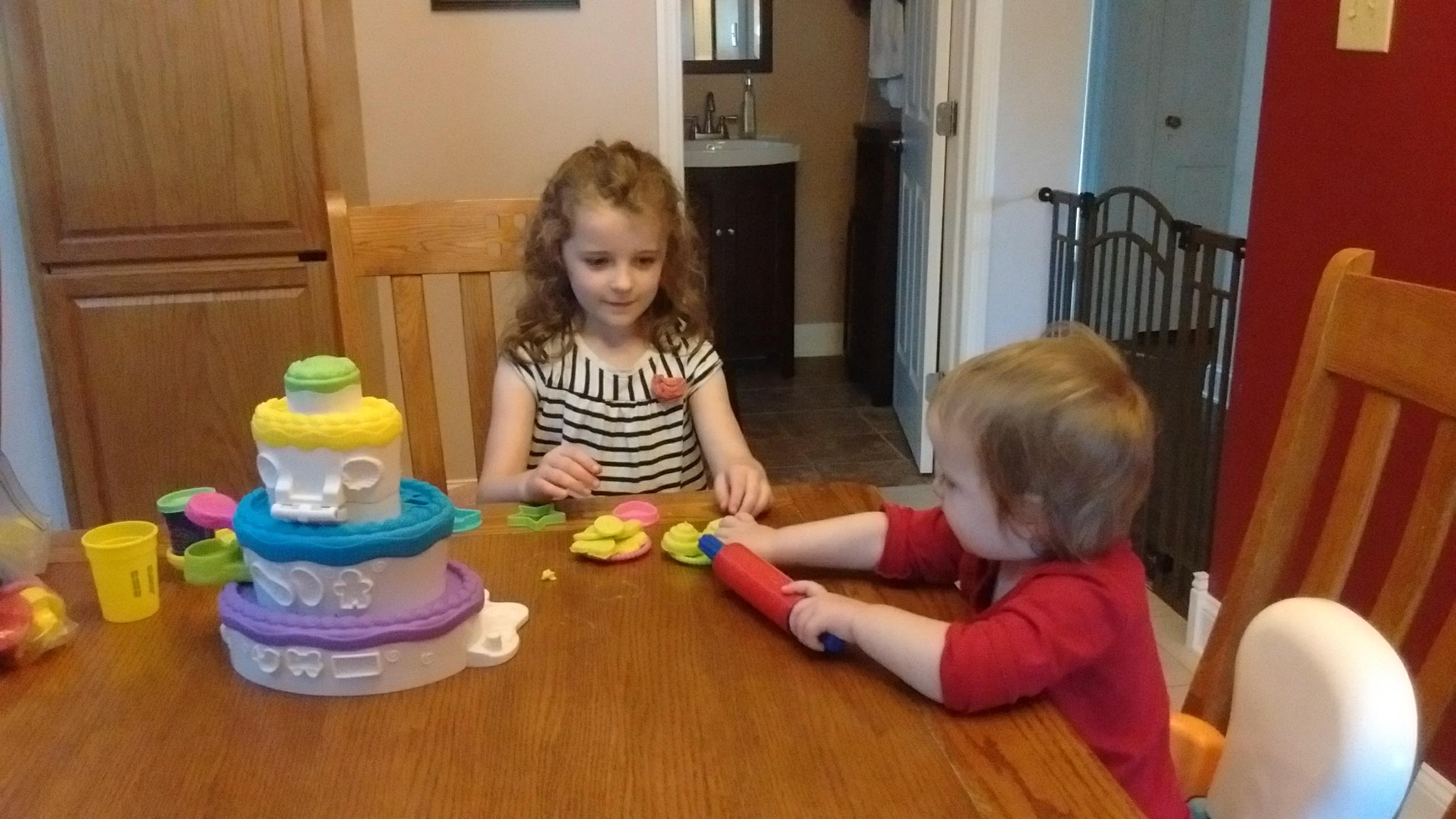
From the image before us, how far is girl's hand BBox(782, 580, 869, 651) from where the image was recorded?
87 cm

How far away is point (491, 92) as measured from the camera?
295 centimetres

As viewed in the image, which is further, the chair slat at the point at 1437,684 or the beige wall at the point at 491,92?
the beige wall at the point at 491,92

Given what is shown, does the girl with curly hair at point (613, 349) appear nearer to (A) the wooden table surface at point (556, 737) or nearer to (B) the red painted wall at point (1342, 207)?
(A) the wooden table surface at point (556, 737)

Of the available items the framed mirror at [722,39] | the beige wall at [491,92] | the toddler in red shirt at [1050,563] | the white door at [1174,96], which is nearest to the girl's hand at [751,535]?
the toddler in red shirt at [1050,563]

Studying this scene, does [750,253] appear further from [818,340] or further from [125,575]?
[125,575]

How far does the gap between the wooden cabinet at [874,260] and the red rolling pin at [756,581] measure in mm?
3140

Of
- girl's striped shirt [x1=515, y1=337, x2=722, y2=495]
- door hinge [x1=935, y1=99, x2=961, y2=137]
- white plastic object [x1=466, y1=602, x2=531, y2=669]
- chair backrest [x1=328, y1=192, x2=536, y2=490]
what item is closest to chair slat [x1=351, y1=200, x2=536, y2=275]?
chair backrest [x1=328, y1=192, x2=536, y2=490]

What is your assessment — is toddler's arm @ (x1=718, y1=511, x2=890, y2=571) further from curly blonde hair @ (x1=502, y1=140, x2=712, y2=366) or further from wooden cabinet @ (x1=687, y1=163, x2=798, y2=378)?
wooden cabinet @ (x1=687, y1=163, x2=798, y2=378)

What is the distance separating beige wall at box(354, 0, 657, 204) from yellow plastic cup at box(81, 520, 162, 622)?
207 cm

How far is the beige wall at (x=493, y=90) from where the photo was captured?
290 centimetres

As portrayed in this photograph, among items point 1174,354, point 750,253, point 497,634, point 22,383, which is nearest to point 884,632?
point 497,634

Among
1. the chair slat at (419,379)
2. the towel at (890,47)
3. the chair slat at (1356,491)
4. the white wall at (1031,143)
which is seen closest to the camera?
the chair slat at (1356,491)

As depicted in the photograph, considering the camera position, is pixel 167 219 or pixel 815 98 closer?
pixel 167 219

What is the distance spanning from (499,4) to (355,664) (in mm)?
2403
